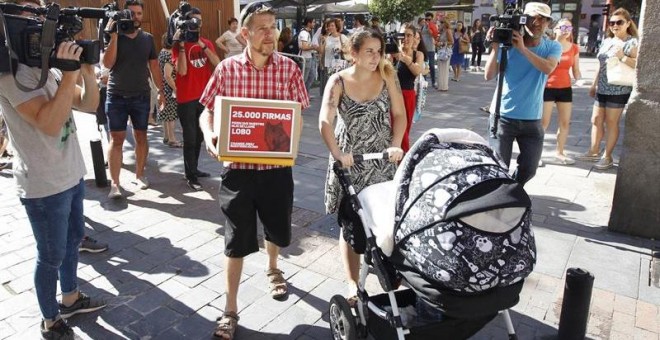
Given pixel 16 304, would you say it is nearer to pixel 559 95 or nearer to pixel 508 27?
pixel 508 27

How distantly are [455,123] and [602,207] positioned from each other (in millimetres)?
4415

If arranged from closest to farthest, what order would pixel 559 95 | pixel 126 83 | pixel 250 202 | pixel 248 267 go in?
1. pixel 250 202
2. pixel 248 267
3. pixel 126 83
4. pixel 559 95

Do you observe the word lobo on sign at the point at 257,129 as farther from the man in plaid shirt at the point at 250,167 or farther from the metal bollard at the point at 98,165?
the metal bollard at the point at 98,165

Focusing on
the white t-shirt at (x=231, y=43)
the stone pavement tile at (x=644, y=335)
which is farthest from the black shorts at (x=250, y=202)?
the white t-shirt at (x=231, y=43)

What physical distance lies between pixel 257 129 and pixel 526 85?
2759 millimetres

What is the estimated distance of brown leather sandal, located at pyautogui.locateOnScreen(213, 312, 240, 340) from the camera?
Answer: 10.5ft

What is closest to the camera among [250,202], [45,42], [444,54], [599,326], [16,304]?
[45,42]

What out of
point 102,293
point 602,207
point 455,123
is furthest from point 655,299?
point 455,123

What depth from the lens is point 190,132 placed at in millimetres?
5953

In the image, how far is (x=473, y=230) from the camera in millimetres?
→ 2205

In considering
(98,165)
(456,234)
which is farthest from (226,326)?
(98,165)

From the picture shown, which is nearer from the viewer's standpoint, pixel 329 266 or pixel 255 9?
pixel 255 9

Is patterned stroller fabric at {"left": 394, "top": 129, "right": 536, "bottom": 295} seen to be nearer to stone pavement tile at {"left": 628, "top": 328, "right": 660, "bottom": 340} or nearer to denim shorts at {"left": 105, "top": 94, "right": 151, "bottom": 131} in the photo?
stone pavement tile at {"left": 628, "top": 328, "right": 660, "bottom": 340}

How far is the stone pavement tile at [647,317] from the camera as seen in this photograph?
3.36m
